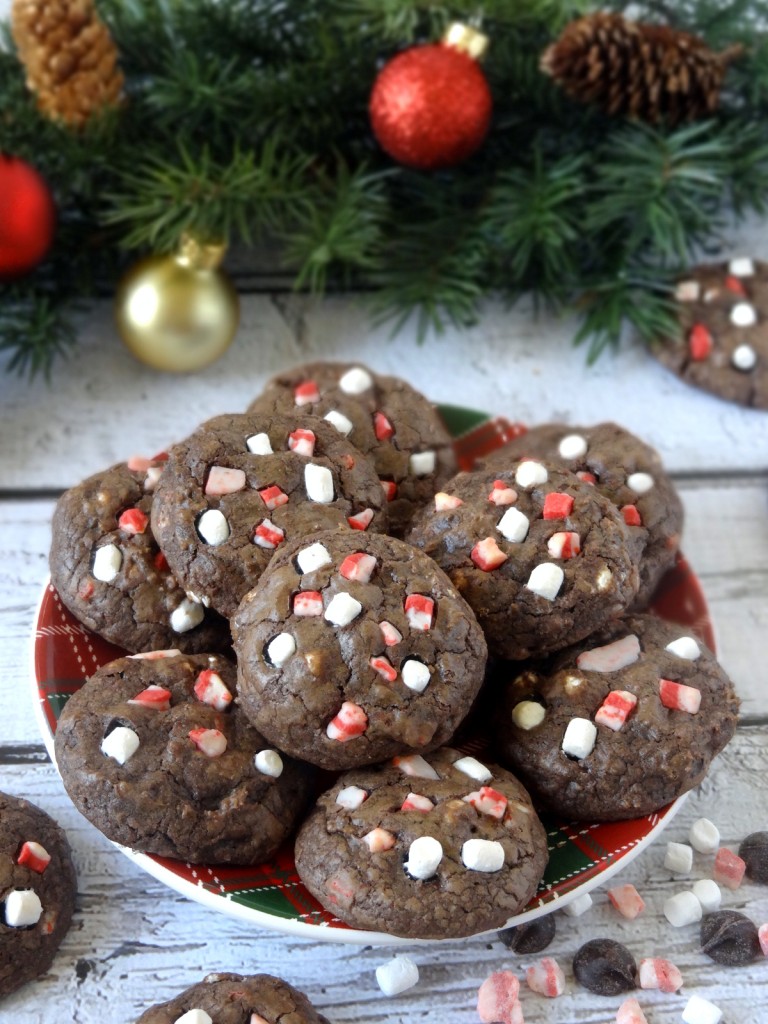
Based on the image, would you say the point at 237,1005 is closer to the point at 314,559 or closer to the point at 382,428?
the point at 314,559

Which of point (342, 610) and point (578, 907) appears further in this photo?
point (578, 907)

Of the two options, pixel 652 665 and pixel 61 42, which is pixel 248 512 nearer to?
pixel 652 665

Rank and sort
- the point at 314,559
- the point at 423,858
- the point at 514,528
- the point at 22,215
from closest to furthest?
the point at 423,858 < the point at 314,559 < the point at 514,528 < the point at 22,215

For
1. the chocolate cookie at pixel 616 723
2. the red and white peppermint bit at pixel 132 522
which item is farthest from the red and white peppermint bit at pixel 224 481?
the chocolate cookie at pixel 616 723

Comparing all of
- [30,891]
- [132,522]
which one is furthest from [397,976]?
[132,522]

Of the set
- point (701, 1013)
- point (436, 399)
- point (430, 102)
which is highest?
point (430, 102)

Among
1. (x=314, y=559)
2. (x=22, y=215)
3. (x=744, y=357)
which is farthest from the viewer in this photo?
(x=744, y=357)

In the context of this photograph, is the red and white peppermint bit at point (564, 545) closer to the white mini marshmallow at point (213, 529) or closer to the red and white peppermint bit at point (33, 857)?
the white mini marshmallow at point (213, 529)
